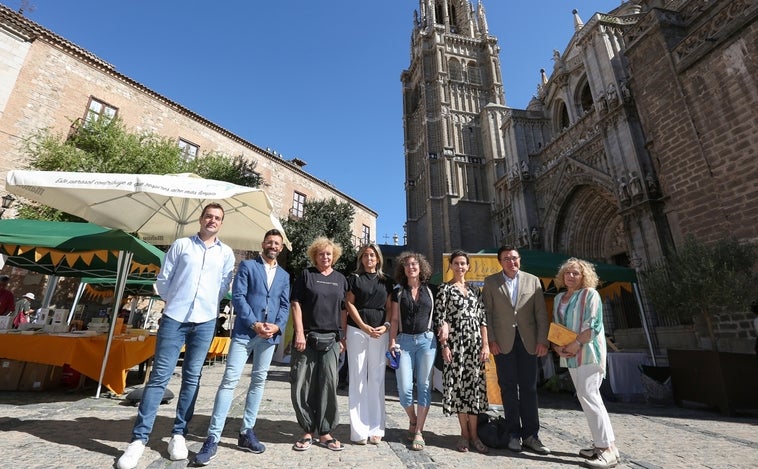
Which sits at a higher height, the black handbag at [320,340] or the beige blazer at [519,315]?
the beige blazer at [519,315]

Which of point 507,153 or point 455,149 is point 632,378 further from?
point 455,149

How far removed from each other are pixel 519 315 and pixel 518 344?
31 cm

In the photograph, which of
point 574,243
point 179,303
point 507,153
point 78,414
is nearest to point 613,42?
point 507,153

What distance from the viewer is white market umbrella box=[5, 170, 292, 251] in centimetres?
402

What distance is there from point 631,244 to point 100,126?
824 inches

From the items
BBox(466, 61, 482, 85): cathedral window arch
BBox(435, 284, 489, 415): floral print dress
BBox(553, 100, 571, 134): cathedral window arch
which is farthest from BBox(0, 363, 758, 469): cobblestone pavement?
BBox(466, 61, 482, 85): cathedral window arch

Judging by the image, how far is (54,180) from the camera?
13.3 feet

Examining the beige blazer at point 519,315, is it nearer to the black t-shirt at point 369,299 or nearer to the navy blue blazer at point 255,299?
the black t-shirt at point 369,299

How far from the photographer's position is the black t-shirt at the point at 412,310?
132 inches

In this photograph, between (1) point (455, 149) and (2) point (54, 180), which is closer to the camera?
(2) point (54, 180)

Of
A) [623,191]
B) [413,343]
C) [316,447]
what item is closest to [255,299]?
[316,447]

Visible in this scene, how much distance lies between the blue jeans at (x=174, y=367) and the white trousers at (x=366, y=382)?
137cm

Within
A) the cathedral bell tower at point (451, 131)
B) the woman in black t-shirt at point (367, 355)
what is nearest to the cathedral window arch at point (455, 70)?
the cathedral bell tower at point (451, 131)

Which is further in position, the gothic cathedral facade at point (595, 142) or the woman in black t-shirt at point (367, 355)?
the gothic cathedral facade at point (595, 142)
